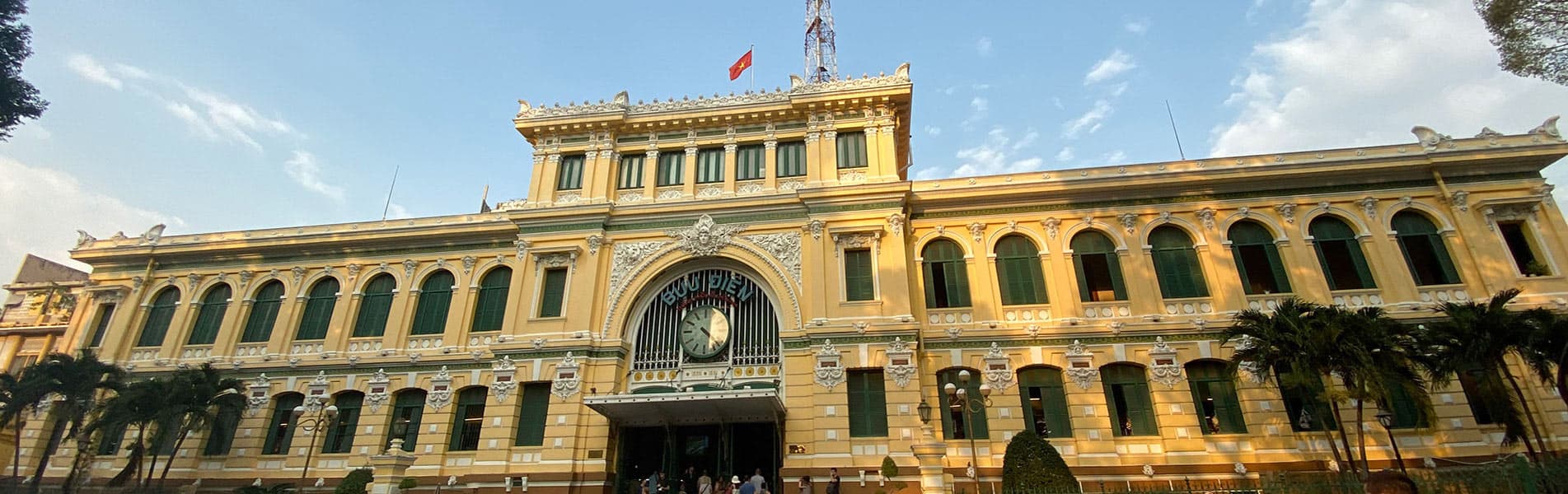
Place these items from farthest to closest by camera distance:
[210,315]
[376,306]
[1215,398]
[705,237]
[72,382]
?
[210,315] → [376,306] → [705,237] → [72,382] → [1215,398]

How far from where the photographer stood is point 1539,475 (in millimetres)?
13180

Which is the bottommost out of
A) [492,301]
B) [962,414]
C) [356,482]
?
[356,482]

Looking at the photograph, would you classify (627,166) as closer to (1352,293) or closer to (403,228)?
(403,228)

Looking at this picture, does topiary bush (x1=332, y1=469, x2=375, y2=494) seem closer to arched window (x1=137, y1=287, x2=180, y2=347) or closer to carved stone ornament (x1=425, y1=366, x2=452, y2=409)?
carved stone ornament (x1=425, y1=366, x2=452, y2=409)

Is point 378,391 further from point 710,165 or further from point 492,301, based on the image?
point 710,165

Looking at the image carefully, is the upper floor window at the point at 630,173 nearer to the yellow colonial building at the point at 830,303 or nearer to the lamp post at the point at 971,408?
the yellow colonial building at the point at 830,303

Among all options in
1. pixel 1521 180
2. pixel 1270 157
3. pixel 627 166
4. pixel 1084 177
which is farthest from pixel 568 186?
pixel 1521 180

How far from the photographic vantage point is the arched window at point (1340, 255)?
24.0m

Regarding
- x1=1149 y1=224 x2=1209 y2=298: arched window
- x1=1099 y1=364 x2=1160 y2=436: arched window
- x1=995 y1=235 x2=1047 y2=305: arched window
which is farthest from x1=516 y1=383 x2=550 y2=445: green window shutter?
x1=1149 y1=224 x2=1209 y2=298: arched window

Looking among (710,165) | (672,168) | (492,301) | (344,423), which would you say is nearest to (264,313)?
(344,423)

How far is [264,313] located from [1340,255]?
132ft

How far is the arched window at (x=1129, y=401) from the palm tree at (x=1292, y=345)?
3651 mm

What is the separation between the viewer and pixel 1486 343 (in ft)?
60.3

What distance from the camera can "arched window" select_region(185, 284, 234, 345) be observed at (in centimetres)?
3014
